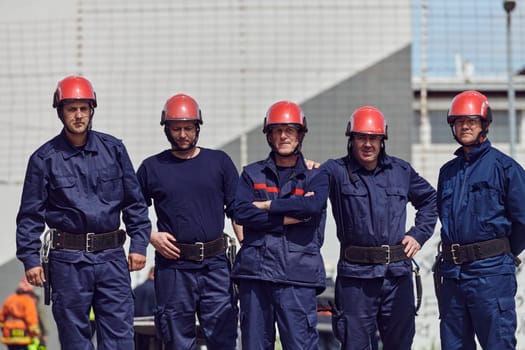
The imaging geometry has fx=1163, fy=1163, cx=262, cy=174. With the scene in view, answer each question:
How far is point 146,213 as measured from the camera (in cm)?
838

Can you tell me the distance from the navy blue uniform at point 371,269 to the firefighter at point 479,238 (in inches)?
12.6

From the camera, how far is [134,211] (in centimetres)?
830

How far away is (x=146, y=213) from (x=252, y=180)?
0.83 metres

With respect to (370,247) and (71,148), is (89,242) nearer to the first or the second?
(71,148)

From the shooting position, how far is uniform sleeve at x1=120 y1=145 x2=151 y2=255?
8.27 meters

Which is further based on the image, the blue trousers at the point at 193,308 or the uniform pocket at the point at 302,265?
the blue trousers at the point at 193,308

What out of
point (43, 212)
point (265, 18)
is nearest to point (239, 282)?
point (43, 212)

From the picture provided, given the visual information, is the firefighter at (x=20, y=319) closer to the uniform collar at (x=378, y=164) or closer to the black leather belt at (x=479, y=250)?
the uniform collar at (x=378, y=164)

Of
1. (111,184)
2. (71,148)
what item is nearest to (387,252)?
(111,184)

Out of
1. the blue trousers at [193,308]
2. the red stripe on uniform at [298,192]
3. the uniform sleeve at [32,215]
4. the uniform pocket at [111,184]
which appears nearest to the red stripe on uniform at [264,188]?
the red stripe on uniform at [298,192]

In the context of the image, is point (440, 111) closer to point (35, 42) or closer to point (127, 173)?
point (35, 42)

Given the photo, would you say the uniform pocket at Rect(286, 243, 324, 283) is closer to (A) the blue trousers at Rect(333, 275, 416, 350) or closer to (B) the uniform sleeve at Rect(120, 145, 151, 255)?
(A) the blue trousers at Rect(333, 275, 416, 350)

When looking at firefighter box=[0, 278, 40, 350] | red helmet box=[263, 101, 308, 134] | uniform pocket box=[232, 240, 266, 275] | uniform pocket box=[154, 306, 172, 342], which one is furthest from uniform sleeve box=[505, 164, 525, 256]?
firefighter box=[0, 278, 40, 350]

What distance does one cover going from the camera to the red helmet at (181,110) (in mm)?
8516
